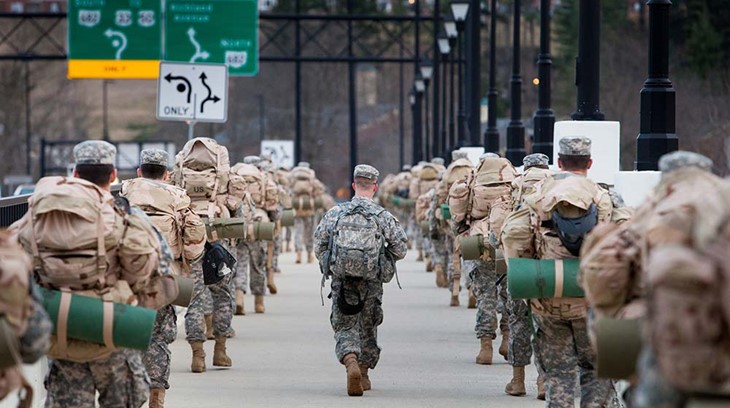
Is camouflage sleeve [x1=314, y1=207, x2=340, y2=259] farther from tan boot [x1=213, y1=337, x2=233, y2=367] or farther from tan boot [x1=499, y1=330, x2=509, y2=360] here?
tan boot [x1=499, y1=330, x2=509, y2=360]

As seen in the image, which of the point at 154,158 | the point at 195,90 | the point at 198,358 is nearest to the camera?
the point at 154,158

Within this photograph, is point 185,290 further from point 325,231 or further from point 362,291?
point 362,291

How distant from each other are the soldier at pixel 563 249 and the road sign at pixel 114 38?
102 feet

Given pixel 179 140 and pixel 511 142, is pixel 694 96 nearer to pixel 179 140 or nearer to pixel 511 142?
A: pixel 511 142

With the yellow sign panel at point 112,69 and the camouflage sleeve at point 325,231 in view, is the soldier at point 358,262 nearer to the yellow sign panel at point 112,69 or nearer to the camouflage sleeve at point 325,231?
the camouflage sleeve at point 325,231

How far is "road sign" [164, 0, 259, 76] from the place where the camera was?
138 ft

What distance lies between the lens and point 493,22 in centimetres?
3556

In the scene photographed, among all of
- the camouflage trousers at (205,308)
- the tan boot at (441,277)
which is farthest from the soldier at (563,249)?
the tan boot at (441,277)

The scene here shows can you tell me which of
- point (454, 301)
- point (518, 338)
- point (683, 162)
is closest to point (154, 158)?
point (518, 338)

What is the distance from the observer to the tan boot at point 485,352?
1795cm

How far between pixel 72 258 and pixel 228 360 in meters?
7.89

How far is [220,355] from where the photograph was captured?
691 inches

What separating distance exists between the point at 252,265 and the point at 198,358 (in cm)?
729

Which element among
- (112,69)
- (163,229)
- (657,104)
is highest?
(112,69)
